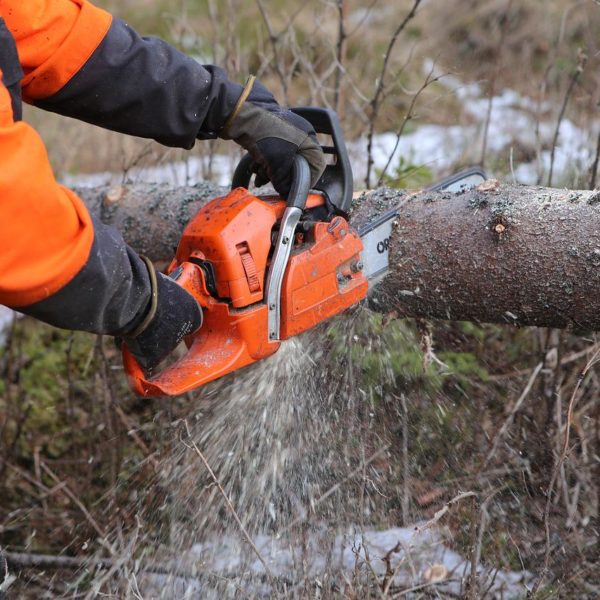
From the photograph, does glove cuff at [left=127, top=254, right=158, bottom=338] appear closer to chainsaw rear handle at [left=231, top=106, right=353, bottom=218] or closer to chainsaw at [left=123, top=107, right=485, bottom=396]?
chainsaw at [left=123, top=107, right=485, bottom=396]

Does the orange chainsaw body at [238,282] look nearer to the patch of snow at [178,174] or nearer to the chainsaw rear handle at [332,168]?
the chainsaw rear handle at [332,168]

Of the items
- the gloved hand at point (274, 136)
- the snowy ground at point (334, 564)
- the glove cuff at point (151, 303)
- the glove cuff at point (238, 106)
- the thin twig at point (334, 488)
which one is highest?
the glove cuff at point (238, 106)

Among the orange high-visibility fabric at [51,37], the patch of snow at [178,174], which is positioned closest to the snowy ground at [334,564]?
the orange high-visibility fabric at [51,37]

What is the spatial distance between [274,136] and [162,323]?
0.76m

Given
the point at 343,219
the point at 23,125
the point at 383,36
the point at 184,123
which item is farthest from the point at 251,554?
the point at 383,36

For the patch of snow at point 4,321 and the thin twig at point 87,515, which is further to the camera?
the patch of snow at point 4,321

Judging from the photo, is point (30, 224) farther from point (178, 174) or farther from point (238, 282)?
point (178, 174)

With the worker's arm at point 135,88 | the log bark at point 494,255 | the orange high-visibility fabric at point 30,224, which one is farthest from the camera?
the log bark at point 494,255

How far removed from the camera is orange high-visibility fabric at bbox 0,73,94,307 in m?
1.64

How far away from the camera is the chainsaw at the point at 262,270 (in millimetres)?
2270

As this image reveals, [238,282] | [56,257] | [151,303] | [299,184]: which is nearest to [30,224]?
[56,257]

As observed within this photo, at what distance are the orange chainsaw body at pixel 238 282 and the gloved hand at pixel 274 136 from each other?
0.12 m

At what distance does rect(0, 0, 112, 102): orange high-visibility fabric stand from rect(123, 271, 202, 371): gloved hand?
2.35 feet

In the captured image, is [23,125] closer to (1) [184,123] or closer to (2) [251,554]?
(1) [184,123]
